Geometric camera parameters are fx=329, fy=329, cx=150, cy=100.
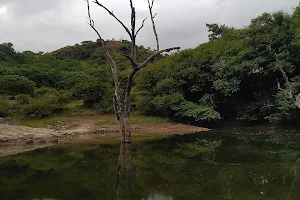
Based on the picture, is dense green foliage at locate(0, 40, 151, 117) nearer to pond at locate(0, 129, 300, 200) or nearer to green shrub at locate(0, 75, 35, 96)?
green shrub at locate(0, 75, 35, 96)

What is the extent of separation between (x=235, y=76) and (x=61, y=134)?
62.2 feet

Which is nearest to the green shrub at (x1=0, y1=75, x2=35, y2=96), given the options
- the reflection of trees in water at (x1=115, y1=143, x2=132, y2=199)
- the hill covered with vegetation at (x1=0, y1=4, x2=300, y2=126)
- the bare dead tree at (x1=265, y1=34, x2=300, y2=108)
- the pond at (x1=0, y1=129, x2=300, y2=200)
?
the hill covered with vegetation at (x1=0, y1=4, x2=300, y2=126)

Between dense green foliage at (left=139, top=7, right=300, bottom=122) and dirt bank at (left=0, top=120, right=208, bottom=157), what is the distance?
126 inches

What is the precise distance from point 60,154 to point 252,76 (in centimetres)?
2488

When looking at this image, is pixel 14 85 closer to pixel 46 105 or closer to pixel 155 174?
pixel 46 105

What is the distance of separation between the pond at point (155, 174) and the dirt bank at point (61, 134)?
4310mm

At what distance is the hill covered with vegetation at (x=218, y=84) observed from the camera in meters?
32.1

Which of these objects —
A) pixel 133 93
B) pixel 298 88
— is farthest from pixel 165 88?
pixel 298 88

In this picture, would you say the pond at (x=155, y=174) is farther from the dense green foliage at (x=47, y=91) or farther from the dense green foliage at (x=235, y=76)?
the dense green foliage at (x=235, y=76)

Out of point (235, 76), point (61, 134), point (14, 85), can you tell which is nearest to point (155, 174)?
point (61, 134)

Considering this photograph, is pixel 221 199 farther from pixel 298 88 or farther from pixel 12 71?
pixel 12 71

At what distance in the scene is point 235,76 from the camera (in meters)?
35.2

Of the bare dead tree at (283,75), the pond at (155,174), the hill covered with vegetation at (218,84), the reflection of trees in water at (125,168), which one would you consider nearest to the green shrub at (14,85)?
the hill covered with vegetation at (218,84)

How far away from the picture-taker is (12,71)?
1919 inches
